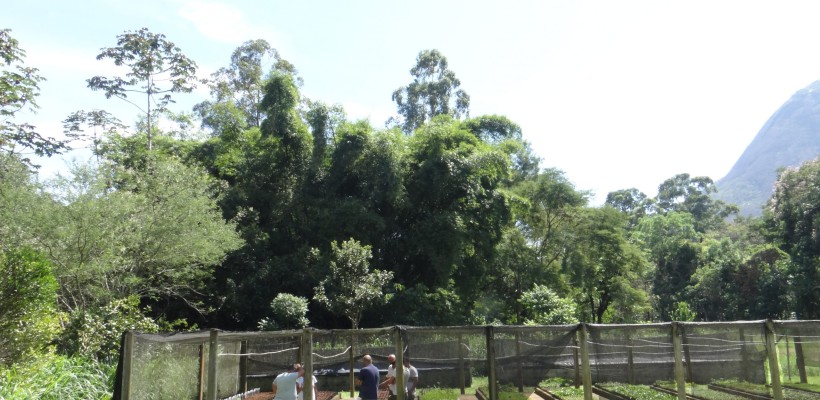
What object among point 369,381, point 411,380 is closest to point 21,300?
point 369,381

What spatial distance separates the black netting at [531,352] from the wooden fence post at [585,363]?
0.30 metres

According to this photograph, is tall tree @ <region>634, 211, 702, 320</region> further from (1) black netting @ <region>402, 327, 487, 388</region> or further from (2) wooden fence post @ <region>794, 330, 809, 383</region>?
(1) black netting @ <region>402, 327, 487, 388</region>

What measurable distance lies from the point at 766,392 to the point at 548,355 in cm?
411

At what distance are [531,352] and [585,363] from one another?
3.76ft

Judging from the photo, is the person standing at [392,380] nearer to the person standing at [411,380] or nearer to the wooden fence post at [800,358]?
the person standing at [411,380]

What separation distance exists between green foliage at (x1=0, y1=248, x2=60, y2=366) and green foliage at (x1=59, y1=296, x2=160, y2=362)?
3.52 m

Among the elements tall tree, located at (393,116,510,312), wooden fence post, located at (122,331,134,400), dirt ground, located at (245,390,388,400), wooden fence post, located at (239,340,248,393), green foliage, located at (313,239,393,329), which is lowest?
dirt ground, located at (245,390,388,400)

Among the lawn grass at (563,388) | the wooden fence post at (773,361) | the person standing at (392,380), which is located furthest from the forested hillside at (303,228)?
the wooden fence post at (773,361)

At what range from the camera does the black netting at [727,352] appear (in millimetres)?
11492

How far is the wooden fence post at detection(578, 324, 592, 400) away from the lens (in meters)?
10.6

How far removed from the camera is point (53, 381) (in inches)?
441

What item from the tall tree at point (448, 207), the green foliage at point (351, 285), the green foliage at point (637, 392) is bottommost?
the green foliage at point (637, 392)

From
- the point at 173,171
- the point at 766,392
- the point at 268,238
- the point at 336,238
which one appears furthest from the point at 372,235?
the point at 766,392

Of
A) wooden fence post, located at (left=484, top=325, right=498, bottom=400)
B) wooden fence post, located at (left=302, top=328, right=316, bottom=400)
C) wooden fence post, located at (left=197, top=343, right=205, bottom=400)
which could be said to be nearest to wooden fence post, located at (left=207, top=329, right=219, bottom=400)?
wooden fence post, located at (left=197, top=343, right=205, bottom=400)
